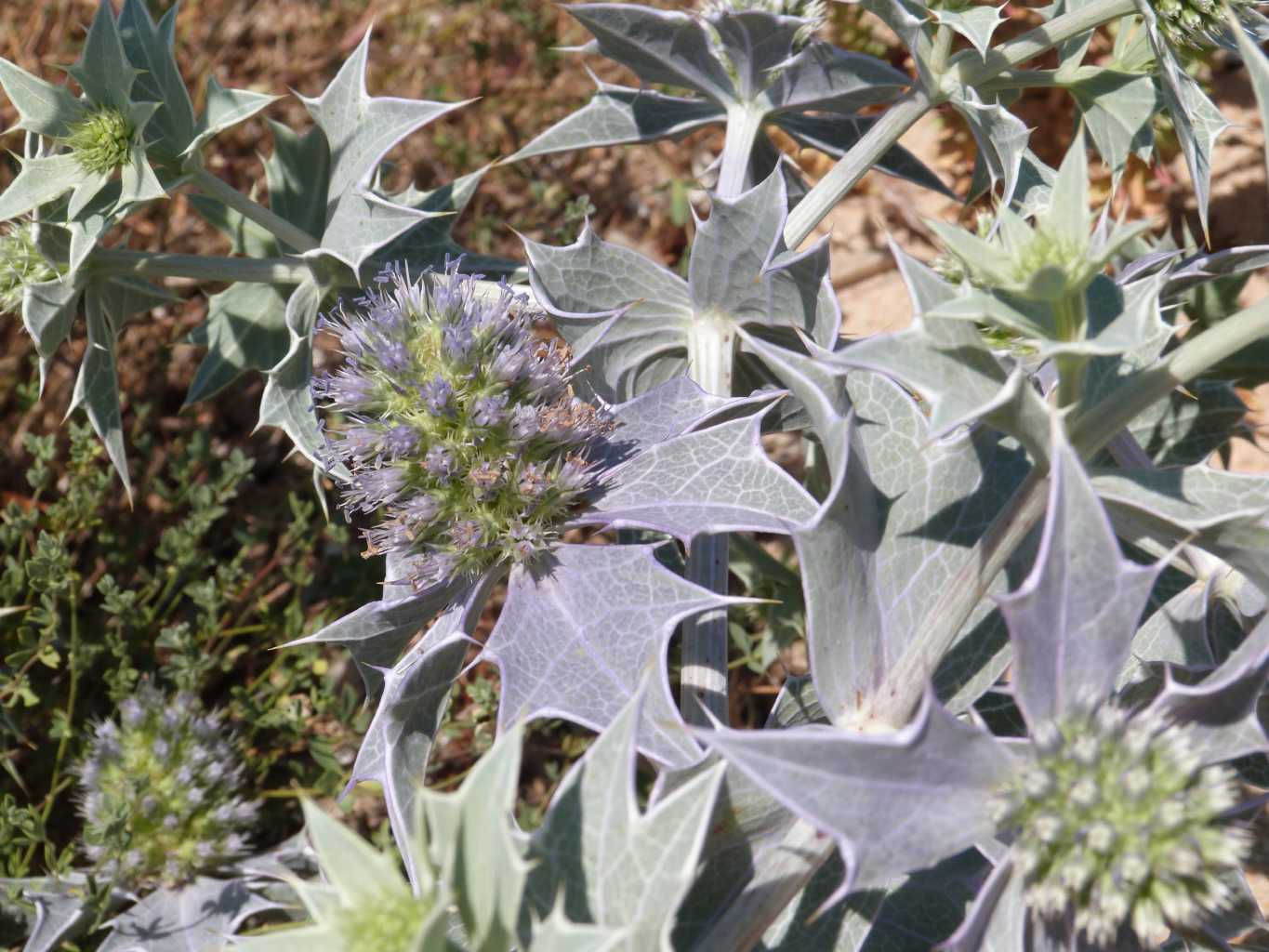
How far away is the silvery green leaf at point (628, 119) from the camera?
2.10 m

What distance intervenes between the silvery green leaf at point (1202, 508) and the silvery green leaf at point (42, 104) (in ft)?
5.35

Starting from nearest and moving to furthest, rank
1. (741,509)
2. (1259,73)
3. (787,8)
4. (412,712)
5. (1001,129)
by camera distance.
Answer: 1. (1259,73)
2. (741,509)
3. (412,712)
4. (1001,129)
5. (787,8)

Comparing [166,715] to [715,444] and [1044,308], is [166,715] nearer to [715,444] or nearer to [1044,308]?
[715,444]

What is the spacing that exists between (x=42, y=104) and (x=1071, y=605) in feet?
5.53

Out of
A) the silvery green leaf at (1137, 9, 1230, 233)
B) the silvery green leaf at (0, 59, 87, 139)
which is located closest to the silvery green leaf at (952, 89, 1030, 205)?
the silvery green leaf at (1137, 9, 1230, 233)

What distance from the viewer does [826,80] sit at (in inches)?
75.9

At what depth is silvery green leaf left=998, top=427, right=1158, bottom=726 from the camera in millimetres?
1021

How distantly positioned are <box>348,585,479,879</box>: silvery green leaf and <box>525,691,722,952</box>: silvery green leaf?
0.35 m

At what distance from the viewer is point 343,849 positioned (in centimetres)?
102

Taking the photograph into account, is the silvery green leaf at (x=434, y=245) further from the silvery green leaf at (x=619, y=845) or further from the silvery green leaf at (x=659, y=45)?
the silvery green leaf at (x=619, y=845)

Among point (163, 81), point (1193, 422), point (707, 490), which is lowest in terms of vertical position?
point (1193, 422)

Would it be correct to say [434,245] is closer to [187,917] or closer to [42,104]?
[42,104]

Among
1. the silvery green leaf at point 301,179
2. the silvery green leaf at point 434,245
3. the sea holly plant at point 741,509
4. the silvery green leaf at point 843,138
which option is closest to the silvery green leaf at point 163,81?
the sea holly plant at point 741,509

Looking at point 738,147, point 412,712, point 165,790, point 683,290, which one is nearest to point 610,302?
point 683,290
